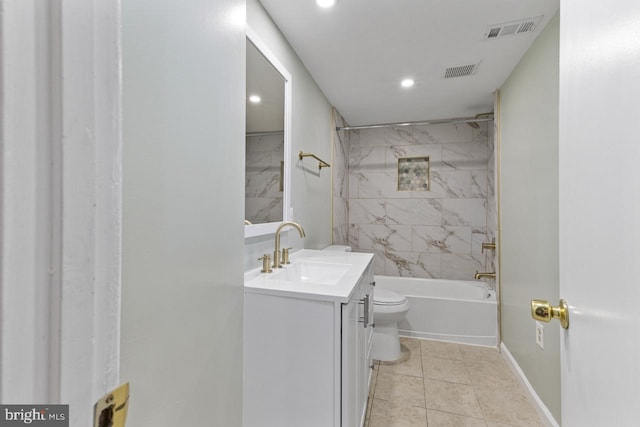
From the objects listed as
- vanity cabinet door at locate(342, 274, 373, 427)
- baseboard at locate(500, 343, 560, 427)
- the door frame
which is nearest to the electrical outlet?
baseboard at locate(500, 343, 560, 427)

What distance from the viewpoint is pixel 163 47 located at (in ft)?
1.95

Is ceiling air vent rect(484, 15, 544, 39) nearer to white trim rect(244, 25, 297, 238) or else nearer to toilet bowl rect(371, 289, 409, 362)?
white trim rect(244, 25, 297, 238)

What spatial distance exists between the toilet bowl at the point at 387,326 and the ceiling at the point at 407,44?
1.90 meters

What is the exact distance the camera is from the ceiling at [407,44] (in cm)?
156

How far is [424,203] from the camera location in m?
3.52

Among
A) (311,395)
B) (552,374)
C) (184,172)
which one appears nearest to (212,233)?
(184,172)

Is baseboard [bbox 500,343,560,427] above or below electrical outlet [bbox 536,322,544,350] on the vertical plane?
below

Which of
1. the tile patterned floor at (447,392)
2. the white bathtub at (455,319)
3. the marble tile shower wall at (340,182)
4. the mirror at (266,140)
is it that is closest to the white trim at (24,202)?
the mirror at (266,140)

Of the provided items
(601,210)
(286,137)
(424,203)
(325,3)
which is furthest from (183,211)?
(424,203)

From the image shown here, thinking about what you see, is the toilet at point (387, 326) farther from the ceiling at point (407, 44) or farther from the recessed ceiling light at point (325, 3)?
the recessed ceiling light at point (325, 3)

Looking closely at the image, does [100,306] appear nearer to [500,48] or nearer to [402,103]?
[500,48]

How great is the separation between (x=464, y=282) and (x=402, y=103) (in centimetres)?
212

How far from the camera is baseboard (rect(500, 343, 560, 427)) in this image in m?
1.60

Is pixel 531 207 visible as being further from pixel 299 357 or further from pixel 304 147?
pixel 299 357
